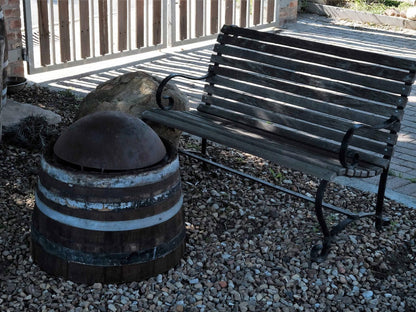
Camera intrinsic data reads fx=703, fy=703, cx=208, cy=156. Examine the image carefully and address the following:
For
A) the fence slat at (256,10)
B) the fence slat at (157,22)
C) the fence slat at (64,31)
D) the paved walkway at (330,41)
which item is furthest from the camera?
the fence slat at (256,10)

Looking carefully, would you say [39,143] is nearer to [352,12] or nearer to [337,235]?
[337,235]

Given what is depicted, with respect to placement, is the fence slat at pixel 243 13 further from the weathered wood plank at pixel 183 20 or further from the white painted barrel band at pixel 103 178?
the white painted barrel band at pixel 103 178

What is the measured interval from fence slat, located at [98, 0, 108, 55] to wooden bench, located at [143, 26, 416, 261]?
→ 3234 millimetres

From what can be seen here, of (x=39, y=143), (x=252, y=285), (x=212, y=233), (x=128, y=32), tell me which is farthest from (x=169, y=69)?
(x=252, y=285)

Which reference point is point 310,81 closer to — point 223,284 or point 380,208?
point 380,208

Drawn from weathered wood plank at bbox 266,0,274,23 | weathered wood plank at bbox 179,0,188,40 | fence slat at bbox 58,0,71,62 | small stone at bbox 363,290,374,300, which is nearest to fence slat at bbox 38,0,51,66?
fence slat at bbox 58,0,71,62

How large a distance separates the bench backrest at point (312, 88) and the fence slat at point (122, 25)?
134 inches

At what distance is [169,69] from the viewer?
8.40 metres

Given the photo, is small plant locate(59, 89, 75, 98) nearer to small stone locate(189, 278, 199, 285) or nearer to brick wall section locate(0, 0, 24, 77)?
brick wall section locate(0, 0, 24, 77)

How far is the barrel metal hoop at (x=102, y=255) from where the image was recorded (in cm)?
362

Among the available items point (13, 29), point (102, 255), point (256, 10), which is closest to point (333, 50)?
point (102, 255)

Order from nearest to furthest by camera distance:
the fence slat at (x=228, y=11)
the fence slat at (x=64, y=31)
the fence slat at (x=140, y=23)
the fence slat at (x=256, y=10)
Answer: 1. the fence slat at (x=64, y=31)
2. the fence slat at (x=140, y=23)
3. the fence slat at (x=228, y=11)
4. the fence slat at (x=256, y=10)

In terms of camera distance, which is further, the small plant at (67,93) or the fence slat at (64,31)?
the fence slat at (64,31)

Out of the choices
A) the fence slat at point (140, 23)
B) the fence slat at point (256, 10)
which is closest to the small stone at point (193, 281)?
the fence slat at point (140, 23)
